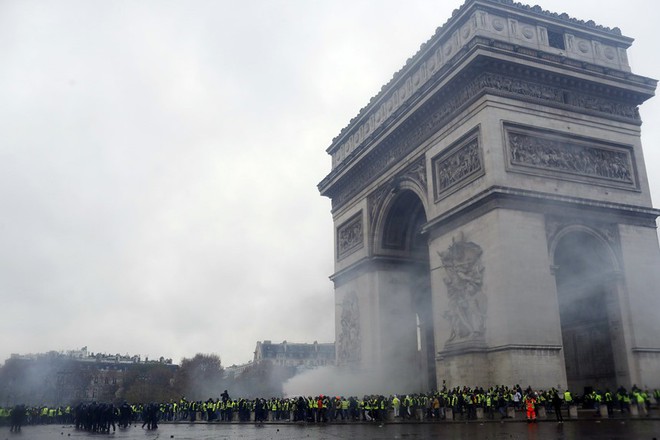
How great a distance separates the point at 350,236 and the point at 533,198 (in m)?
15.6

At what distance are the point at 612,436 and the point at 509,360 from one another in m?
9.78

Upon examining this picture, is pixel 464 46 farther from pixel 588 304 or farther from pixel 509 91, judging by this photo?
pixel 588 304

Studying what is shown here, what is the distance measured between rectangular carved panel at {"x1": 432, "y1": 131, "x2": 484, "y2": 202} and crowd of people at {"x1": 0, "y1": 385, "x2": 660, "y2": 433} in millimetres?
8558

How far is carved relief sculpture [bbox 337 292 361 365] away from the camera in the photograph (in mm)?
35531

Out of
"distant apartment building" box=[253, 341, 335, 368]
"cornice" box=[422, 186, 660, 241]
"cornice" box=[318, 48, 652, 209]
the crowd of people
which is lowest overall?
the crowd of people

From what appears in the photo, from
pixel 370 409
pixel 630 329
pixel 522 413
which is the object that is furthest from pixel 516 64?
pixel 370 409

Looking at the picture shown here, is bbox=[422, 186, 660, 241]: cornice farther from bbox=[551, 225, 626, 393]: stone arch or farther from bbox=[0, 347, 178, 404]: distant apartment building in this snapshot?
bbox=[0, 347, 178, 404]: distant apartment building

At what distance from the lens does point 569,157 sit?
1028 inches

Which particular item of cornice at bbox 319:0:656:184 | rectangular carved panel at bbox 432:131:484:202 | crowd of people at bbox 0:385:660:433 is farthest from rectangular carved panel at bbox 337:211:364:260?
crowd of people at bbox 0:385:660:433

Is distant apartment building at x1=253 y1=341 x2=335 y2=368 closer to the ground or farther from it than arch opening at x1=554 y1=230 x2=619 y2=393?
farther from it

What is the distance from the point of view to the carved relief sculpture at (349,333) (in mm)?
35531

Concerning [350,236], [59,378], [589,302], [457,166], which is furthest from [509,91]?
[59,378]

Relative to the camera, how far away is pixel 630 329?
81.2ft

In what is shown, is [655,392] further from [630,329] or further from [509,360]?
[509,360]
